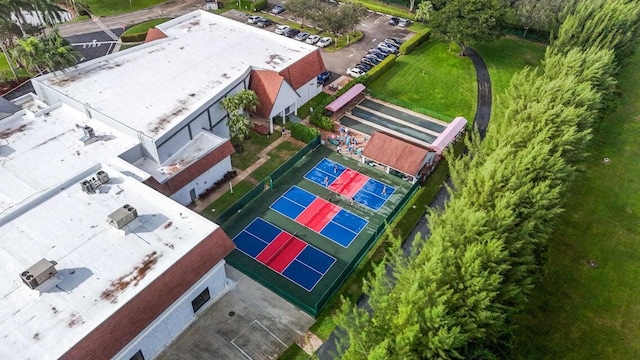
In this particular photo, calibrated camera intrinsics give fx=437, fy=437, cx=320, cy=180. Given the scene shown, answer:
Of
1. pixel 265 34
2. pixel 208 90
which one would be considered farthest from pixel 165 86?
pixel 265 34

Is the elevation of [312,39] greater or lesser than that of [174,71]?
lesser

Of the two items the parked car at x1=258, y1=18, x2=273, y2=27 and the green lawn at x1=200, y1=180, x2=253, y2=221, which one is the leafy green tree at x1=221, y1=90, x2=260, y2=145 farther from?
the parked car at x1=258, y1=18, x2=273, y2=27

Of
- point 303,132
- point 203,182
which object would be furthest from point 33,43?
point 303,132

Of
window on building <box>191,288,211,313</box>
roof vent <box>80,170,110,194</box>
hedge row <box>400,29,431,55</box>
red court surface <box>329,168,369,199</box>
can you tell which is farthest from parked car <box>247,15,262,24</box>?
window on building <box>191,288,211,313</box>

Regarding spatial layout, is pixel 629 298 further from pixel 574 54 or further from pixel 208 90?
pixel 208 90

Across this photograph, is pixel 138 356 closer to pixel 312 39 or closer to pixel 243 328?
pixel 243 328

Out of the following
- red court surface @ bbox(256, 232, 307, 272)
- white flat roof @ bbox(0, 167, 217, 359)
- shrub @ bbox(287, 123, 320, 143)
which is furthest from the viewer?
shrub @ bbox(287, 123, 320, 143)

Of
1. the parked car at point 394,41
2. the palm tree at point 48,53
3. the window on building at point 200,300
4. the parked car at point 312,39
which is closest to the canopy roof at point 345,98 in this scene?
the parked car at point 312,39
